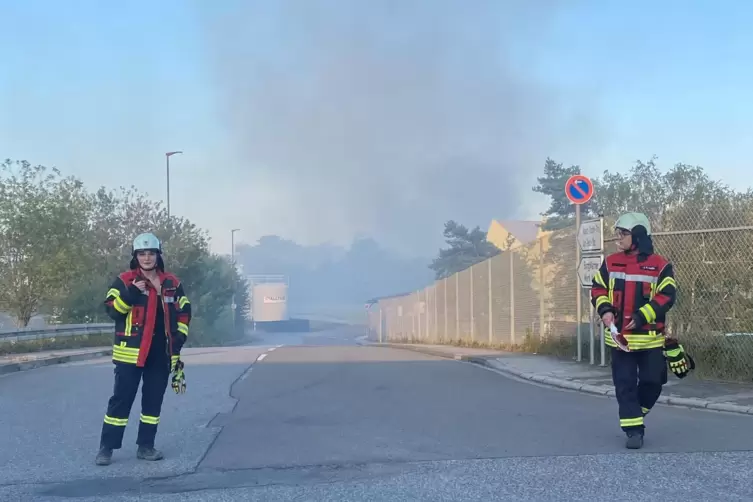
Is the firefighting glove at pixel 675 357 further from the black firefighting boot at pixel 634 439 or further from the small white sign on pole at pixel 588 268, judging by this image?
the small white sign on pole at pixel 588 268

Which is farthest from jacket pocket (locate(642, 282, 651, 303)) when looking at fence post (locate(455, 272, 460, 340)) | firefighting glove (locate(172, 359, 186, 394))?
fence post (locate(455, 272, 460, 340))

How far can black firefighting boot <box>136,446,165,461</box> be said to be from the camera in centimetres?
631

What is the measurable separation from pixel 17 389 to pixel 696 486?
34.0ft

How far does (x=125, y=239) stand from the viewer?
1578 inches

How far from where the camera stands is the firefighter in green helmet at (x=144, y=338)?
20.2ft

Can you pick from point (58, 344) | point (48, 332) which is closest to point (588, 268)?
point (48, 332)

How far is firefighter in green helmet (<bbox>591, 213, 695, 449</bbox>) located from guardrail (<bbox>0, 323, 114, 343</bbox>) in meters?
17.4

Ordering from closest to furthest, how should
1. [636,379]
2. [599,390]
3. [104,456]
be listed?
[104,456] → [636,379] → [599,390]

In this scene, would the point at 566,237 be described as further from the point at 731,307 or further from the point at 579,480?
the point at 579,480

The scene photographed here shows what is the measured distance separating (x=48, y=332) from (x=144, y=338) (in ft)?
58.8

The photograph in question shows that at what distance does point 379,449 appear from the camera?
658cm

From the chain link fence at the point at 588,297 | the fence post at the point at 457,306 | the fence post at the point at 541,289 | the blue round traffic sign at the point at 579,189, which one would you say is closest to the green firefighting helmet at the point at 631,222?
the chain link fence at the point at 588,297

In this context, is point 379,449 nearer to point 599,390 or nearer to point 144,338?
point 144,338

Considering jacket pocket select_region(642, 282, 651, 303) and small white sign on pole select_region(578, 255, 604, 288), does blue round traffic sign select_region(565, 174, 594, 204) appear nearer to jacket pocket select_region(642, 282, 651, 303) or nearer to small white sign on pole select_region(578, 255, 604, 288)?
small white sign on pole select_region(578, 255, 604, 288)
